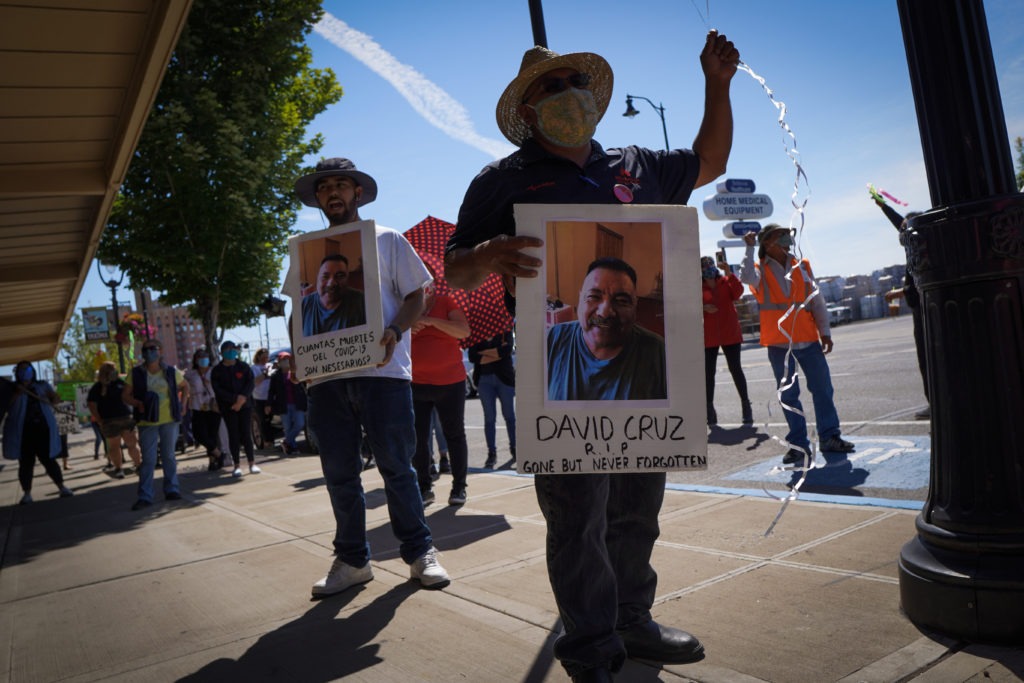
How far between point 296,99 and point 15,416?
10686 mm

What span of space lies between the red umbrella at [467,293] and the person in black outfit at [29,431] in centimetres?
718

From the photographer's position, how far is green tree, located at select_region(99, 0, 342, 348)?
15.1 metres

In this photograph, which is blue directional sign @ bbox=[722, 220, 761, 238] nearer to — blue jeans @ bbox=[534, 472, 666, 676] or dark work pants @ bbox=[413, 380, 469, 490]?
dark work pants @ bbox=[413, 380, 469, 490]

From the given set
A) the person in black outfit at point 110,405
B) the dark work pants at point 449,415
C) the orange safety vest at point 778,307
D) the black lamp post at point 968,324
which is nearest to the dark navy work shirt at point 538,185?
the black lamp post at point 968,324

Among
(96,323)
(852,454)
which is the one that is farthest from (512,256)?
(96,323)

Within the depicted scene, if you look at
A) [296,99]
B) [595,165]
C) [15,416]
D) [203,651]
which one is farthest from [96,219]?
[296,99]

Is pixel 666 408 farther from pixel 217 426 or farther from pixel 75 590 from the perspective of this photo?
pixel 217 426

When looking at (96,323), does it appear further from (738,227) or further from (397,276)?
(397,276)

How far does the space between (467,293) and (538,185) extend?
4.64 metres

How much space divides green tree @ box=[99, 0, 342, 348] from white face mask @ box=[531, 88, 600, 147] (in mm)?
13566

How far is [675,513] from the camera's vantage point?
194 inches

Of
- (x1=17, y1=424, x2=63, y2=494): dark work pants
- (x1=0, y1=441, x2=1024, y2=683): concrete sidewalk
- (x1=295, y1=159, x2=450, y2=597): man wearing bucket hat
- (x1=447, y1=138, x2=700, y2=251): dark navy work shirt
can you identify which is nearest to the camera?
(x1=447, y1=138, x2=700, y2=251): dark navy work shirt

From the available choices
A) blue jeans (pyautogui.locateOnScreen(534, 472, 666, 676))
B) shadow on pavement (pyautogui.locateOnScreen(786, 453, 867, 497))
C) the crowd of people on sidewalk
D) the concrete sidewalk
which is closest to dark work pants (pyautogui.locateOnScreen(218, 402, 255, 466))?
the crowd of people on sidewalk

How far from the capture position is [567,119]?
2.59 metres
